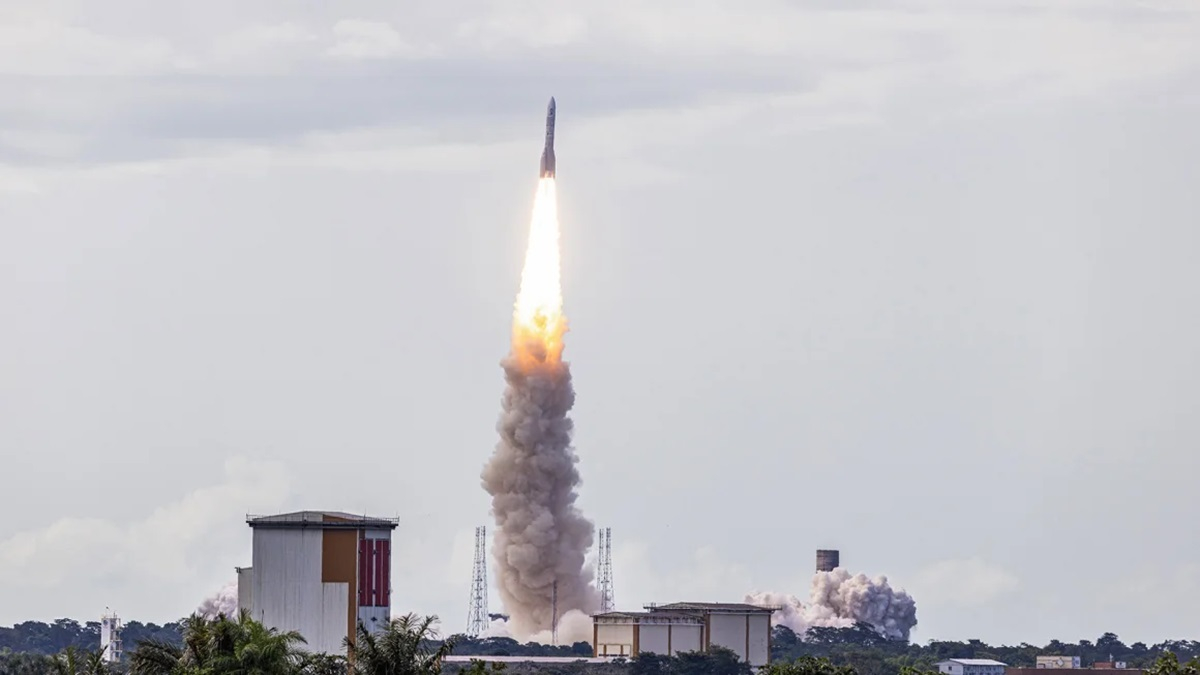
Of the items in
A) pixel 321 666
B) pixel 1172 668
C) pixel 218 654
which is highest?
pixel 218 654

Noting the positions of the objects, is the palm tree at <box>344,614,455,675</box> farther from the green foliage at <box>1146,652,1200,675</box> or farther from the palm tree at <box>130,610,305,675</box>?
the green foliage at <box>1146,652,1200,675</box>

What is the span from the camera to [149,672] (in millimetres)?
123812

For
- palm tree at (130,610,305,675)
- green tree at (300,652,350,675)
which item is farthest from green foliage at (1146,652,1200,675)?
palm tree at (130,610,305,675)

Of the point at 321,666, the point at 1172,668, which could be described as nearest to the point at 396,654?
the point at 321,666

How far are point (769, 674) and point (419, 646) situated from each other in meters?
76.4

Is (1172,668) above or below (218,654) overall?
below

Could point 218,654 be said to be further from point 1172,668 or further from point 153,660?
point 1172,668

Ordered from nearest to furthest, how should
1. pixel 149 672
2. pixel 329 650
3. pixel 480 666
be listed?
1. pixel 480 666
2. pixel 149 672
3. pixel 329 650

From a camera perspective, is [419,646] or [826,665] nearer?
[419,646]

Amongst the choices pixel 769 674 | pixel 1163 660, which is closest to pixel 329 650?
pixel 769 674

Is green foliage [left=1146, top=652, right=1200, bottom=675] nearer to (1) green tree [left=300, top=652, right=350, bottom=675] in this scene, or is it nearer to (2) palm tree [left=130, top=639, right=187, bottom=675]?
(1) green tree [left=300, top=652, right=350, bottom=675]

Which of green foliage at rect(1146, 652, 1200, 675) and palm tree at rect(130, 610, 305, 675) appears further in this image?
green foliage at rect(1146, 652, 1200, 675)

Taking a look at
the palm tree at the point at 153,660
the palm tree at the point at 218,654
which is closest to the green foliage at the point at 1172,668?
the palm tree at the point at 218,654

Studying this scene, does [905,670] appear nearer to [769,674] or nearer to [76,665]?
[769,674]
